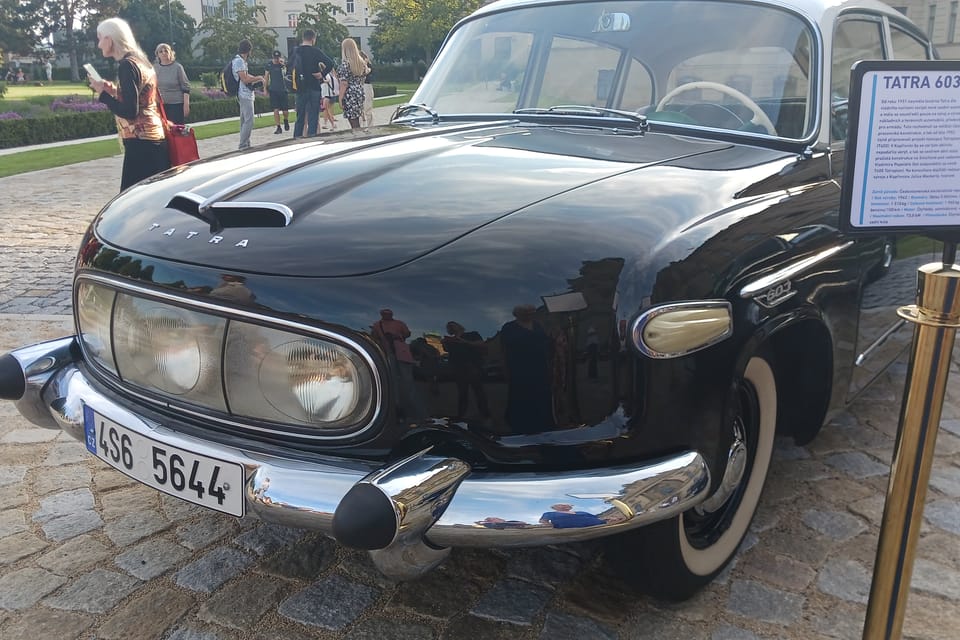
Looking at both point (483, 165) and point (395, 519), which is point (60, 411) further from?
point (483, 165)

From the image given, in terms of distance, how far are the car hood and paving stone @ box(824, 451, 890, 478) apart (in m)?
A: 1.35

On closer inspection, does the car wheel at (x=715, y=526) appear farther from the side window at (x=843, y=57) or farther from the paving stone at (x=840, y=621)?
the side window at (x=843, y=57)

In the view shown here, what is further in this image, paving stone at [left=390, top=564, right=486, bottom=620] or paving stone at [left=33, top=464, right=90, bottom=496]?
paving stone at [left=33, top=464, right=90, bottom=496]

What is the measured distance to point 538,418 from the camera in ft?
6.24

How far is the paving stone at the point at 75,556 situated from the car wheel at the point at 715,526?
164 centimetres

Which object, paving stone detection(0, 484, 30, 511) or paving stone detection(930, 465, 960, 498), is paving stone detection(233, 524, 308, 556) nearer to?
paving stone detection(0, 484, 30, 511)

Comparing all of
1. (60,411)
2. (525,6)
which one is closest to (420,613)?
(60,411)

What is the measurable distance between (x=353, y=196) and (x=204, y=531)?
1353mm

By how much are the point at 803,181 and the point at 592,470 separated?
132 centimetres

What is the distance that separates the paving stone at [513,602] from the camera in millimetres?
2398

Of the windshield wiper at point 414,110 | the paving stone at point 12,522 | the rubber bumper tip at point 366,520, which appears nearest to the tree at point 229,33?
the windshield wiper at point 414,110

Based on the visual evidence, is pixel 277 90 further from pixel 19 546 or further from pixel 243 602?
pixel 243 602


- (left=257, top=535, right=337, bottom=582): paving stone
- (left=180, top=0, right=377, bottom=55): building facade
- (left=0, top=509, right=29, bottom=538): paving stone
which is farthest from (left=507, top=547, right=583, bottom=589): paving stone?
(left=180, top=0, right=377, bottom=55): building facade

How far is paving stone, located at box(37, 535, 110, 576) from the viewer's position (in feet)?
8.79
